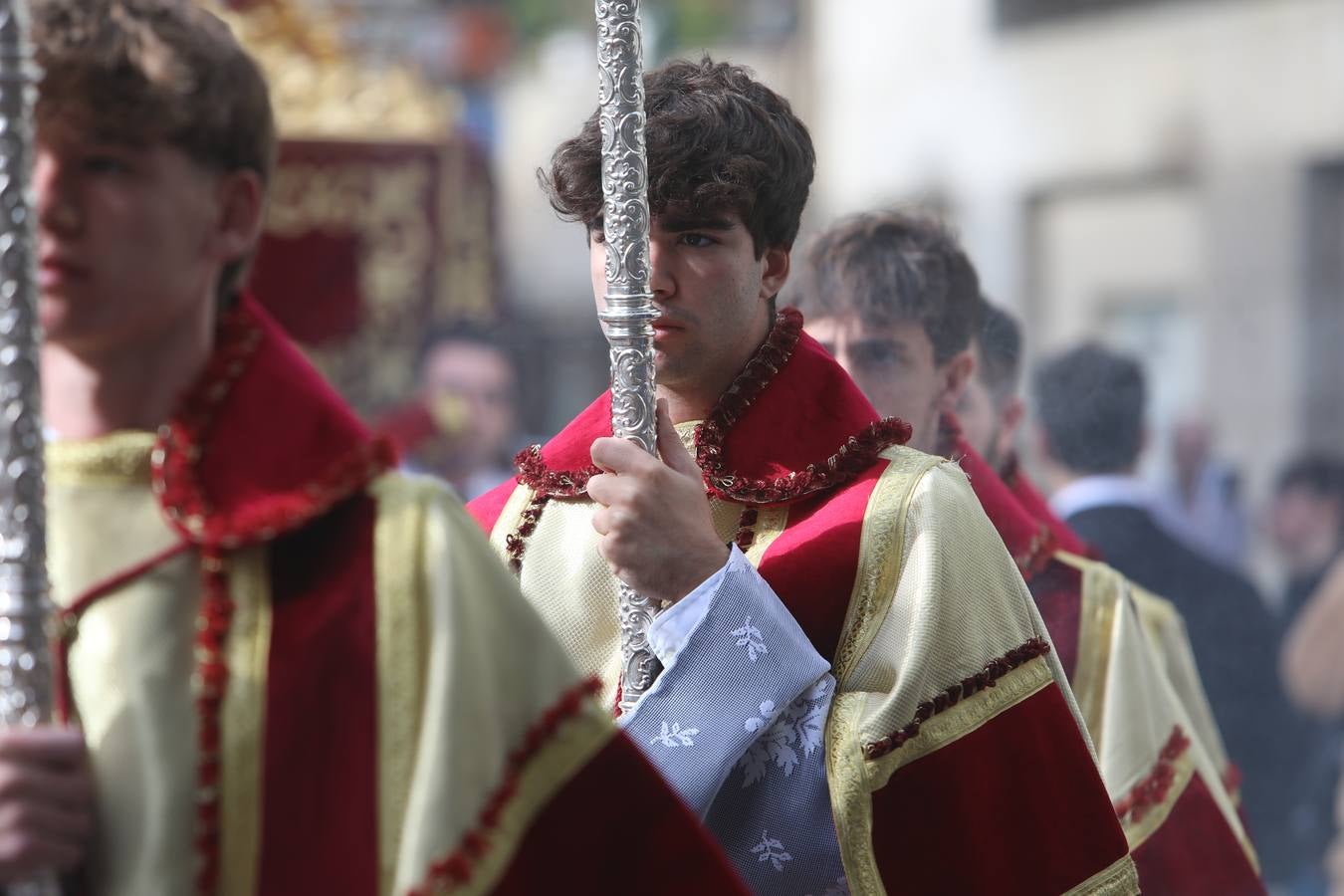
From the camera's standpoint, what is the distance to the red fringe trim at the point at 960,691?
7.52ft

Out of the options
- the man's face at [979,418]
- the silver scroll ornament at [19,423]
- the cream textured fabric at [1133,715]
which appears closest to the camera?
the silver scroll ornament at [19,423]

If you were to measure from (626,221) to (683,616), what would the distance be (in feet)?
1.37

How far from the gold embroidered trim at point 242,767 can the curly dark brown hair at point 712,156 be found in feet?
3.02

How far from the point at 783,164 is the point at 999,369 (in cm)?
135

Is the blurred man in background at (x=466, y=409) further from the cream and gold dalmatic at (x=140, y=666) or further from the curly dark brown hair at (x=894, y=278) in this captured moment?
the cream and gold dalmatic at (x=140, y=666)

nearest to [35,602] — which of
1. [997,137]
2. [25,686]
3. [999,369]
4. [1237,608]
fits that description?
[25,686]

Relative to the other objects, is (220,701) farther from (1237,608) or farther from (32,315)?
Answer: (1237,608)

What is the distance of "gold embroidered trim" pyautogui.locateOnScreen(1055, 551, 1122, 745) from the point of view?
3328 millimetres

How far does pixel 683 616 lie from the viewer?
2246 mm

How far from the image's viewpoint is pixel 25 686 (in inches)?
60.2

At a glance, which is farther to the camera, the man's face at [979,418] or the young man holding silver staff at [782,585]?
the man's face at [979,418]

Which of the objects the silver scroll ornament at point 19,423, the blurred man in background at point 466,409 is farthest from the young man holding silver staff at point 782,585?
the blurred man in background at point 466,409

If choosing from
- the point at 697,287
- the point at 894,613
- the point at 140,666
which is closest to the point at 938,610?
the point at 894,613

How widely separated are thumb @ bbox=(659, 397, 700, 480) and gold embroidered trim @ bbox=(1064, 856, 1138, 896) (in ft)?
2.09
